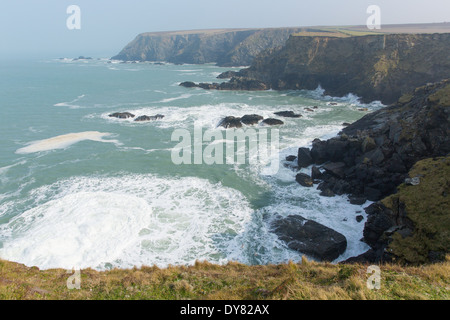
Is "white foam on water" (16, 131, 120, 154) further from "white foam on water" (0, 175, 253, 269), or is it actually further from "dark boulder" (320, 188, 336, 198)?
"dark boulder" (320, 188, 336, 198)

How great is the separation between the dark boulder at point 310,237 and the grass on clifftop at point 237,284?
539cm

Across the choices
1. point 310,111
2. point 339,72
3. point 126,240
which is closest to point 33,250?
point 126,240

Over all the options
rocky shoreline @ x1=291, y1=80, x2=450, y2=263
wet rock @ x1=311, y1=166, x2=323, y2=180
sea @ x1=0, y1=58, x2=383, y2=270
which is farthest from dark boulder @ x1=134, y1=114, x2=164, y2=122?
wet rock @ x1=311, y1=166, x2=323, y2=180

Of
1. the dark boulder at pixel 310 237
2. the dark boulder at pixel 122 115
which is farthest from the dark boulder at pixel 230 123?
the dark boulder at pixel 310 237

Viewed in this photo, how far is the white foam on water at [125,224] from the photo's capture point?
1752cm

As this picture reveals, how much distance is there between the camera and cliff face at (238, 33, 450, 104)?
59719 mm

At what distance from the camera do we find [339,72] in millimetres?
72438

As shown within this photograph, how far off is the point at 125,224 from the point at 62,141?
2457 cm

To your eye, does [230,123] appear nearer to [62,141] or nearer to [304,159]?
[304,159]

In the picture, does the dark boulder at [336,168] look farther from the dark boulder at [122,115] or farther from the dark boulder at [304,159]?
the dark boulder at [122,115]

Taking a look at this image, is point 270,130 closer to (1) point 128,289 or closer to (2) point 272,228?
(2) point 272,228

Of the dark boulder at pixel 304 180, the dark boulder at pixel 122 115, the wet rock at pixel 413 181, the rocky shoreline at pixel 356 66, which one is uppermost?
the rocky shoreline at pixel 356 66

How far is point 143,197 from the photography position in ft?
79.4

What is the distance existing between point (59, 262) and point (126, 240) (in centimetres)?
393
